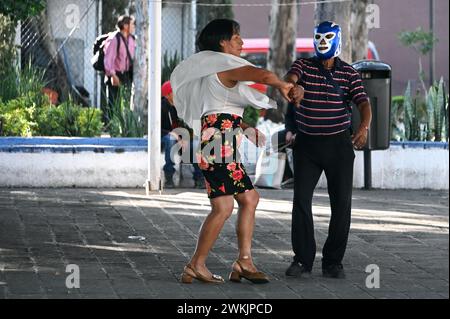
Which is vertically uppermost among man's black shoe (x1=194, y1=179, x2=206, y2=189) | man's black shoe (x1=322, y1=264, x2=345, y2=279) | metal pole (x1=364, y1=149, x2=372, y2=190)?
metal pole (x1=364, y1=149, x2=372, y2=190)

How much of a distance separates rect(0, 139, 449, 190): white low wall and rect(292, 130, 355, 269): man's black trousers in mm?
5920

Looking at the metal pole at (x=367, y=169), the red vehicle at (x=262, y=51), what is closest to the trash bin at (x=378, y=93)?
the metal pole at (x=367, y=169)

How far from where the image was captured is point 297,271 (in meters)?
8.85

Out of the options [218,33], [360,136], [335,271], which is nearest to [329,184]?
[360,136]

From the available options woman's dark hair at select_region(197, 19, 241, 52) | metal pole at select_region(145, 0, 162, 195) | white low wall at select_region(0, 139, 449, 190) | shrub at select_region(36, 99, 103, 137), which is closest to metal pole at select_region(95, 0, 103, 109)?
shrub at select_region(36, 99, 103, 137)

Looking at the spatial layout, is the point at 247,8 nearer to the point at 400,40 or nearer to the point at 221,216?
the point at 400,40

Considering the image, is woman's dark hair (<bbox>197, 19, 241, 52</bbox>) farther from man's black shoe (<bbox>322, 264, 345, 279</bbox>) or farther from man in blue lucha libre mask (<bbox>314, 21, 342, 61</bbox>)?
man's black shoe (<bbox>322, 264, 345, 279</bbox>)

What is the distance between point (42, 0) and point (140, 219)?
2.25 metres

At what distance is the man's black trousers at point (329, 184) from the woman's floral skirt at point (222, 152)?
645 millimetres

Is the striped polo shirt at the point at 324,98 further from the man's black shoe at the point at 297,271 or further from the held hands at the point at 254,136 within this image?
the man's black shoe at the point at 297,271

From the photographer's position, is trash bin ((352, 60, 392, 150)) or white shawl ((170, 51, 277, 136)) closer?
white shawl ((170, 51, 277, 136))

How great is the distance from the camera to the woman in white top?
831 cm

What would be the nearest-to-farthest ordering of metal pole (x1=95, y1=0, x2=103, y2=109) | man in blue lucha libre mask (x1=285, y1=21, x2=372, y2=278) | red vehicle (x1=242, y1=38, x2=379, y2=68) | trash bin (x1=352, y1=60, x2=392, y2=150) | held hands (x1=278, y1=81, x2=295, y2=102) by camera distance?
held hands (x1=278, y1=81, x2=295, y2=102)
man in blue lucha libre mask (x1=285, y1=21, x2=372, y2=278)
trash bin (x1=352, y1=60, x2=392, y2=150)
metal pole (x1=95, y1=0, x2=103, y2=109)
red vehicle (x1=242, y1=38, x2=379, y2=68)

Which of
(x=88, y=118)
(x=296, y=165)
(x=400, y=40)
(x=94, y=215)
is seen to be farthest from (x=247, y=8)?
(x=296, y=165)
